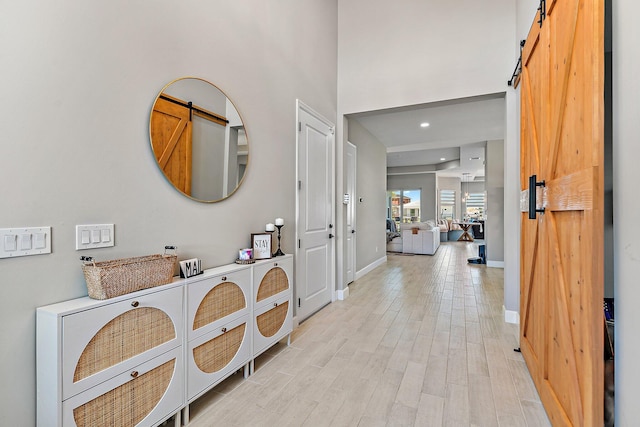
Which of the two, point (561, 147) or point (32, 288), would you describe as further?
point (561, 147)

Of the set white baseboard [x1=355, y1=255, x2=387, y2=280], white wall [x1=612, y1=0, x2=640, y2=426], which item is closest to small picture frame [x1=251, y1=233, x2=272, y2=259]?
white wall [x1=612, y1=0, x2=640, y2=426]

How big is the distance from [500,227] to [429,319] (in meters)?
4.33

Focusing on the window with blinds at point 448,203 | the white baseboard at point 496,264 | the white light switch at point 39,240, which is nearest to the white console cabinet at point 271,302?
the white light switch at point 39,240

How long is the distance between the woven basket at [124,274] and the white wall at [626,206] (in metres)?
1.93

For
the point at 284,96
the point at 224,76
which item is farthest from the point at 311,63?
the point at 224,76

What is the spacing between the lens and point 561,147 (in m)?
1.61

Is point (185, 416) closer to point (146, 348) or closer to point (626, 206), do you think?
point (146, 348)

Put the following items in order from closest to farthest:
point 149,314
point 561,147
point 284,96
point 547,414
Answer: point 149,314 → point 561,147 → point 547,414 → point 284,96

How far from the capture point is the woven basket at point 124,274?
4.44ft

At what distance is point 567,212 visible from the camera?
150 cm

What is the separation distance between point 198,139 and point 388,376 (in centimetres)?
213

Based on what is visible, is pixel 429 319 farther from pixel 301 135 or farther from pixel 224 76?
pixel 224 76

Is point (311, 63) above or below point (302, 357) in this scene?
above

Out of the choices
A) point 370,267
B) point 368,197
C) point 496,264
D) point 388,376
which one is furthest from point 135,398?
point 496,264
